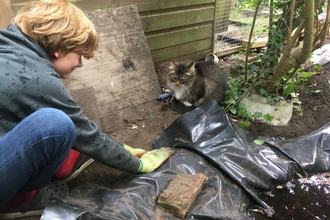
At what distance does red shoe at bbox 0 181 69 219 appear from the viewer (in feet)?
4.73

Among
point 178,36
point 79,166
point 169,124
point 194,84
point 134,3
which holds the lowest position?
point 169,124

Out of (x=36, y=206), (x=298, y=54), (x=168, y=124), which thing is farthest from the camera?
(x=168, y=124)

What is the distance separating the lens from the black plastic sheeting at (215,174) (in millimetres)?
1468

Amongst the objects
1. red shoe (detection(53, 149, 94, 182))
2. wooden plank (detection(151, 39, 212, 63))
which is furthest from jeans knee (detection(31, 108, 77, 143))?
wooden plank (detection(151, 39, 212, 63))

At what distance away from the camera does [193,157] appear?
195 centimetres

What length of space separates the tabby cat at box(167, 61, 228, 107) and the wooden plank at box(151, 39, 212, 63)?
22.0 inches

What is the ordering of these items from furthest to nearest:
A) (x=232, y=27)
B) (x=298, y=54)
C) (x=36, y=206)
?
1. (x=232, y=27)
2. (x=298, y=54)
3. (x=36, y=206)

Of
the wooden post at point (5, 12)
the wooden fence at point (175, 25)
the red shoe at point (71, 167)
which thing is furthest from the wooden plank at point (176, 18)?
the red shoe at point (71, 167)

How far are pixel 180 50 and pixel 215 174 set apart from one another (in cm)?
215

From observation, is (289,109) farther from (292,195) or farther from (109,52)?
(109,52)

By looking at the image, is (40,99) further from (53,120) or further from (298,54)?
(298,54)

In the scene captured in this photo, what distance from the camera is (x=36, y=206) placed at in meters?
1.51

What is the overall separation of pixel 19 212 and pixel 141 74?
68.9 inches

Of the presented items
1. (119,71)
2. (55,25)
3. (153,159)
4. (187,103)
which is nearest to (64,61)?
(55,25)
